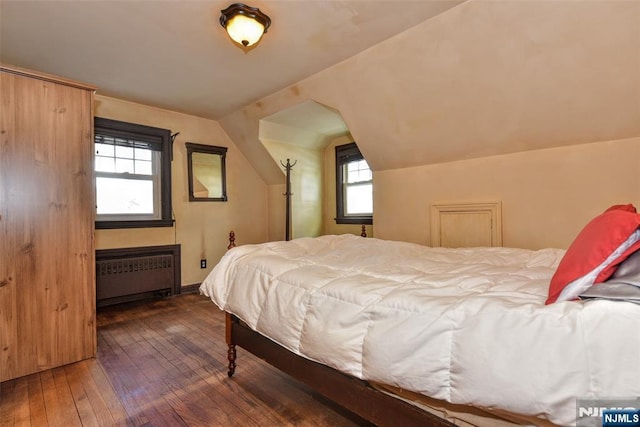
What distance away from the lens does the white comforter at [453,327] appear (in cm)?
76

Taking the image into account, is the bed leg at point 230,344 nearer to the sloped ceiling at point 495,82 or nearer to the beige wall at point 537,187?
the beige wall at point 537,187

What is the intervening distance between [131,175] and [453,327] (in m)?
4.04

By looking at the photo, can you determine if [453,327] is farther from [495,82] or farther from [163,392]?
[495,82]

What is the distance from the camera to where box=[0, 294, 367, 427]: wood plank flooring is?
5.26 ft

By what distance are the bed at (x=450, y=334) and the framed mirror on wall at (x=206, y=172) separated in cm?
289

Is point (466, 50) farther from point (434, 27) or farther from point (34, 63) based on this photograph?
point (34, 63)

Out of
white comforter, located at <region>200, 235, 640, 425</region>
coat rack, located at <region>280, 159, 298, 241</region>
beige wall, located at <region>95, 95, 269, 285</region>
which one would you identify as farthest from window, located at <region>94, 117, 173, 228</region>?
white comforter, located at <region>200, 235, 640, 425</region>

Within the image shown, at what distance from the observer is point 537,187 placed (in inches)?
102

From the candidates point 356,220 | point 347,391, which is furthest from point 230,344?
point 356,220

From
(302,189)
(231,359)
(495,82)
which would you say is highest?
(495,82)

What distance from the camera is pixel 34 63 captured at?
274cm

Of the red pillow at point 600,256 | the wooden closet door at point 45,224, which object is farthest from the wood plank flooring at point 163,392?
the red pillow at point 600,256

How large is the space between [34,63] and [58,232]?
5.72 ft

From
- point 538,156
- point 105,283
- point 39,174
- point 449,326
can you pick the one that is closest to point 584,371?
point 449,326
